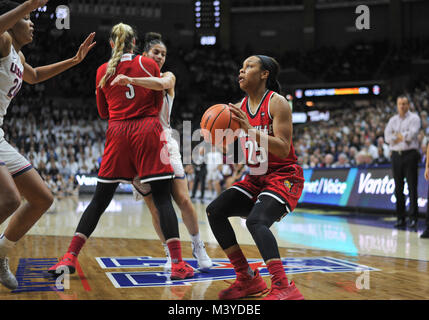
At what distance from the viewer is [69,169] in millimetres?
14945

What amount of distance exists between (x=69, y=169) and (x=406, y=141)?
1093 cm

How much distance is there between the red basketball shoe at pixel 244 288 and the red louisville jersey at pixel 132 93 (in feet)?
4.68

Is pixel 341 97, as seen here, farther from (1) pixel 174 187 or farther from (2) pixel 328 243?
(1) pixel 174 187

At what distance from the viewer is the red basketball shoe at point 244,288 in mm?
2953

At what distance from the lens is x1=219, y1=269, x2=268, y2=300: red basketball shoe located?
2.95m

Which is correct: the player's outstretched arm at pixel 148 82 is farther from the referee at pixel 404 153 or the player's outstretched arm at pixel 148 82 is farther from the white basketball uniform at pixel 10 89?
the referee at pixel 404 153

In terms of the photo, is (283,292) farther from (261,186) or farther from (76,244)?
(76,244)

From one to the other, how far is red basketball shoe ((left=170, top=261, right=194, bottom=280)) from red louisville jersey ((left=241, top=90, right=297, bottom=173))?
0.95 meters

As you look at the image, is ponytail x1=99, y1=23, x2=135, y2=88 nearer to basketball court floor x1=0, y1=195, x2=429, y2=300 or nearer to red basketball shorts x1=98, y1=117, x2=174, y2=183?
red basketball shorts x1=98, y1=117, x2=174, y2=183

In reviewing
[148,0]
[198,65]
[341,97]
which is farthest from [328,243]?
[148,0]

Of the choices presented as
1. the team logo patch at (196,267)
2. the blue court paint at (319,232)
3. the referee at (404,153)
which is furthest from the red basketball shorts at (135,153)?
the referee at (404,153)

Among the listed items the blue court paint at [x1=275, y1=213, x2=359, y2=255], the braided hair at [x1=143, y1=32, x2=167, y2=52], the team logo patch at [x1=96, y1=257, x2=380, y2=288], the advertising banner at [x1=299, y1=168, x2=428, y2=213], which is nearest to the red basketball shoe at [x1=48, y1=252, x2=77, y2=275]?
the team logo patch at [x1=96, y1=257, x2=380, y2=288]

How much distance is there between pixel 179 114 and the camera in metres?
24.2

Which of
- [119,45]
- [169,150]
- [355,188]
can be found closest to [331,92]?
[355,188]
